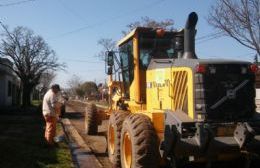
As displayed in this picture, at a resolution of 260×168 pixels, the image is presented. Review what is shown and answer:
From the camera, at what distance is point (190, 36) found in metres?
9.96

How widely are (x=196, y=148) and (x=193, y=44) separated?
8.31 ft

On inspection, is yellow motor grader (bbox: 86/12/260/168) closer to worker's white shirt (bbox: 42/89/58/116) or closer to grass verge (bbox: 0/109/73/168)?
grass verge (bbox: 0/109/73/168)

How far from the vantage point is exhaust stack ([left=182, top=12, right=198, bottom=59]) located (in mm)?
9836

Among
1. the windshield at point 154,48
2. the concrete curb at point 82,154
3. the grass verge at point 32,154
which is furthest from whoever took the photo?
the windshield at point 154,48

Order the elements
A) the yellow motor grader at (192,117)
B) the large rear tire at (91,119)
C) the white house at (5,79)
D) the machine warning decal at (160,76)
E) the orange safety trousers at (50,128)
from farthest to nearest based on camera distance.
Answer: the white house at (5,79)
the large rear tire at (91,119)
the orange safety trousers at (50,128)
the machine warning decal at (160,76)
the yellow motor grader at (192,117)

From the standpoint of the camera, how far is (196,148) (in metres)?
8.34

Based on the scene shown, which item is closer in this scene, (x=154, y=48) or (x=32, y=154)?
(x=32, y=154)

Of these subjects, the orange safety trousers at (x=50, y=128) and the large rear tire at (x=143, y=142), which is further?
the orange safety trousers at (x=50, y=128)

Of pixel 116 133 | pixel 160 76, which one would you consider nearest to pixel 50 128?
pixel 116 133

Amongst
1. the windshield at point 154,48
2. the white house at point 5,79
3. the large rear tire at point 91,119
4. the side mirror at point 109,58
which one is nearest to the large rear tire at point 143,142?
the windshield at point 154,48

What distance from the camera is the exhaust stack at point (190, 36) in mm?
9836

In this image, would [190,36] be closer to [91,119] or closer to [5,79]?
[91,119]

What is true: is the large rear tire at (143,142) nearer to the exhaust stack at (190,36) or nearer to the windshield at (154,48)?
the exhaust stack at (190,36)

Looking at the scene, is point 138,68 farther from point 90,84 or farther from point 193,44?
point 90,84
